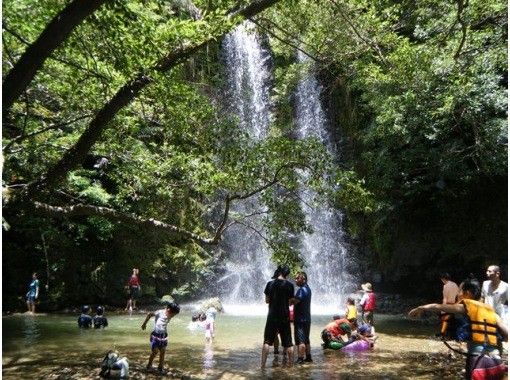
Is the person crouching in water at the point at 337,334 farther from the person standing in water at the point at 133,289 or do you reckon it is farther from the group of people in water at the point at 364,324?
the person standing in water at the point at 133,289

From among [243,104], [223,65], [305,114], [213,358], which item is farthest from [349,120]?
[213,358]

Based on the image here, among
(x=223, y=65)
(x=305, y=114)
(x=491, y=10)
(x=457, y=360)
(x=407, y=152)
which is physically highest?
(x=223, y=65)

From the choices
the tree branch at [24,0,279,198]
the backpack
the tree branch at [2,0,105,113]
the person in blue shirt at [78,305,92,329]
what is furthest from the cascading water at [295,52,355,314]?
the tree branch at [2,0,105,113]

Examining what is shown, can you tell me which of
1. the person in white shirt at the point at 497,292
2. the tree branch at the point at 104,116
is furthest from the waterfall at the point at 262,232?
the person in white shirt at the point at 497,292

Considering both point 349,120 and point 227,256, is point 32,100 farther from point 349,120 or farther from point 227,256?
point 349,120

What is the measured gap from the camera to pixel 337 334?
32.3 feet

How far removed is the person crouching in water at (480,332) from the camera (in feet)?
13.8

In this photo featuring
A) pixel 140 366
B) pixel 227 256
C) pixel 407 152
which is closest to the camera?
pixel 140 366

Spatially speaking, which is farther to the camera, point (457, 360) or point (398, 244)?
point (398, 244)

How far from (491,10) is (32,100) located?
470 inches

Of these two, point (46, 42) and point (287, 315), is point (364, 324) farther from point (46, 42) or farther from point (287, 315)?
point (46, 42)

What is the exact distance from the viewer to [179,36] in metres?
7.19

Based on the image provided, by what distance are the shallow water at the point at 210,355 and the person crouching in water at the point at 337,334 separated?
0.33 m

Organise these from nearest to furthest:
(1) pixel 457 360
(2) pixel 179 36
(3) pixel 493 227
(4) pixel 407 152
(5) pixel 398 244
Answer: (2) pixel 179 36, (1) pixel 457 360, (4) pixel 407 152, (3) pixel 493 227, (5) pixel 398 244
